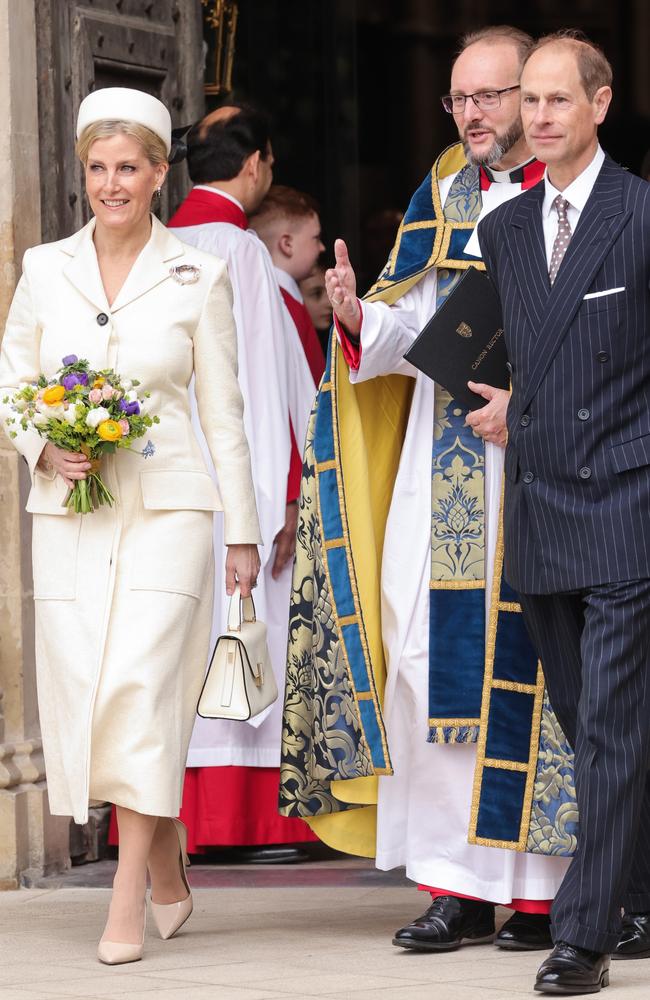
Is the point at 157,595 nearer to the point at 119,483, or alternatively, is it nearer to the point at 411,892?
the point at 119,483

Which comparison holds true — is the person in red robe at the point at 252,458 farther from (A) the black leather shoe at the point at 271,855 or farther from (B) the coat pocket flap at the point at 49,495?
(B) the coat pocket flap at the point at 49,495

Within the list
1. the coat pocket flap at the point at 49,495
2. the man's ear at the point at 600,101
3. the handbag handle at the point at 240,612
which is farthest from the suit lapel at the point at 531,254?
the coat pocket flap at the point at 49,495

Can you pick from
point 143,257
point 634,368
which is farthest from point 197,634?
point 634,368

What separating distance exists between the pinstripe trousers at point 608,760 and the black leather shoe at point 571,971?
0.9 inches

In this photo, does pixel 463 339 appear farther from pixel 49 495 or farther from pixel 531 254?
pixel 49 495

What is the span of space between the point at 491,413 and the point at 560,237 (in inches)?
21.3

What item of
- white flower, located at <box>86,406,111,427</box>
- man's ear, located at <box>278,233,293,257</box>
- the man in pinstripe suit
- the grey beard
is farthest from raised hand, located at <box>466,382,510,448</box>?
man's ear, located at <box>278,233,293,257</box>

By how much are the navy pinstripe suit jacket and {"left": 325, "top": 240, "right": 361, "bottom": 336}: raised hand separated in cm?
50

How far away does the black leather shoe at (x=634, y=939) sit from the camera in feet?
15.9

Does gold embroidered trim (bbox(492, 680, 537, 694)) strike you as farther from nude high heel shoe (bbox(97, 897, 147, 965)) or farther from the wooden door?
the wooden door

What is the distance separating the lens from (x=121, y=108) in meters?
5.02

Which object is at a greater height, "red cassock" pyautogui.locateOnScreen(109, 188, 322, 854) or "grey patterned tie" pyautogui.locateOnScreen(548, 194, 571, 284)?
"grey patterned tie" pyautogui.locateOnScreen(548, 194, 571, 284)

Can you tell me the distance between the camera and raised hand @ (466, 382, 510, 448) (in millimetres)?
5023

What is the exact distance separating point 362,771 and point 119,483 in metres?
0.88
